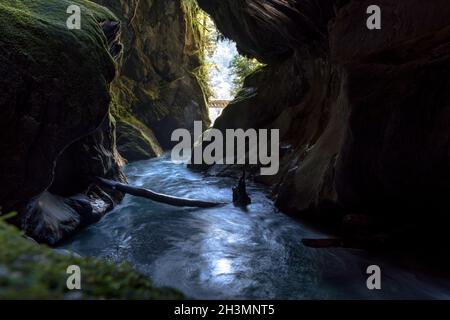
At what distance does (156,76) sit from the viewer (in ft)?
85.6

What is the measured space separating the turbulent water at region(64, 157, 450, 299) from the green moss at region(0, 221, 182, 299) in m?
2.84

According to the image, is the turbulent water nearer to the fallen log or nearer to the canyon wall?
the fallen log

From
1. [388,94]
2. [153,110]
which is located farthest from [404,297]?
[153,110]

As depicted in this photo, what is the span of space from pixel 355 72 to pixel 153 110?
21.5 m

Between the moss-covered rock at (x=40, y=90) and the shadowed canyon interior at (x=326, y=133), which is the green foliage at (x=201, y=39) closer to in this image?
the shadowed canyon interior at (x=326, y=133)

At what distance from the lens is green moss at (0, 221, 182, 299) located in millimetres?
1326

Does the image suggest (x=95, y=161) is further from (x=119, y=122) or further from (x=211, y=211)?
(x=119, y=122)

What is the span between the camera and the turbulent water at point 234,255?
188 inches

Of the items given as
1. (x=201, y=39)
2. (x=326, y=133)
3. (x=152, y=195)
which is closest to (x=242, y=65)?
(x=201, y=39)

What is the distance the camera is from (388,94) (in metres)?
5.25

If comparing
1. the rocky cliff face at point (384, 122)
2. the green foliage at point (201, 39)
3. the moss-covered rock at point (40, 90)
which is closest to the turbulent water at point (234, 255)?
the rocky cliff face at point (384, 122)

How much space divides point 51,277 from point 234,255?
5.04 metres

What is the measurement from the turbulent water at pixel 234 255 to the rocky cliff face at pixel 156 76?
1294 cm

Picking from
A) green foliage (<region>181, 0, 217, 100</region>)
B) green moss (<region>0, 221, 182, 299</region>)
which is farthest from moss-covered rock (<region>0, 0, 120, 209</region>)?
green foliage (<region>181, 0, 217, 100</region>)
